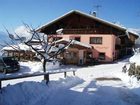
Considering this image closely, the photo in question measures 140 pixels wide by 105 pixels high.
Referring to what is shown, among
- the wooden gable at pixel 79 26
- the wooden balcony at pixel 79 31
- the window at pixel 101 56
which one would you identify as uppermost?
the wooden gable at pixel 79 26

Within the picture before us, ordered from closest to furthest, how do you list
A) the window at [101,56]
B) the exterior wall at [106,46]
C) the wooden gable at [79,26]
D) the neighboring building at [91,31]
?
the exterior wall at [106,46] → the neighboring building at [91,31] → the window at [101,56] → the wooden gable at [79,26]

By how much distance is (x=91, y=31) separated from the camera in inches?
1652

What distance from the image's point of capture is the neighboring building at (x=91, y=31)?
41250 mm

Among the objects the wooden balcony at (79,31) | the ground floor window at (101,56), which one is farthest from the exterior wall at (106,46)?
the wooden balcony at (79,31)

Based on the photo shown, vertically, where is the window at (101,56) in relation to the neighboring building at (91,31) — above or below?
below

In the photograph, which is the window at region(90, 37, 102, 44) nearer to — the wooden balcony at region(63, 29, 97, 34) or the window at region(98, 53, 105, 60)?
the wooden balcony at region(63, 29, 97, 34)

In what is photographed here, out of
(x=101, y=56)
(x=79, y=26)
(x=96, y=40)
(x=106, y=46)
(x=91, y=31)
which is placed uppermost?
(x=79, y=26)

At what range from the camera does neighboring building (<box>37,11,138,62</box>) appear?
41250 millimetres

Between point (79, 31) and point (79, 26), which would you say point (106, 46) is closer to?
point (79, 31)

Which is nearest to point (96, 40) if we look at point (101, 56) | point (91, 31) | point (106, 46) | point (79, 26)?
point (91, 31)

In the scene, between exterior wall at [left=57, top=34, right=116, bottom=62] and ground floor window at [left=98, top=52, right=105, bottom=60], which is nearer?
exterior wall at [left=57, top=34, right=116, bottom=62]

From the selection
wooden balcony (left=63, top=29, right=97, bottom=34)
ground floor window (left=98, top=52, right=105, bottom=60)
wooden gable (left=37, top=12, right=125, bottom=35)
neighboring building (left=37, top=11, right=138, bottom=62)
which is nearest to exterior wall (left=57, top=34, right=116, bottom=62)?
neighboring building (left=37, top=11, right=138, bottom=62)

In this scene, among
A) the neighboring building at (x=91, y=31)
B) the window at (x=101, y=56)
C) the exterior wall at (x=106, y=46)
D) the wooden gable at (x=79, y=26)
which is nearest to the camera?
the exterior wall at (x=106, y=46)

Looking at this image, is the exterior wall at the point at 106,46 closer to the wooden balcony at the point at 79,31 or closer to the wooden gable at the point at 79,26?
the wooden balcony at the point at 79,31
